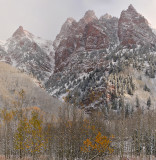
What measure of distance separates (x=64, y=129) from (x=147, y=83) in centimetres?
9114

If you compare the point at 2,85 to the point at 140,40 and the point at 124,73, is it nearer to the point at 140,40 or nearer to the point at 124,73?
the point at 124,73

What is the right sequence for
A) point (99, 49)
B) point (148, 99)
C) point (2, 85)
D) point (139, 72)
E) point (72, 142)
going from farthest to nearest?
point (99, 49), point (2, 85), point (139, 72), point (148, 99), point (72, 142)

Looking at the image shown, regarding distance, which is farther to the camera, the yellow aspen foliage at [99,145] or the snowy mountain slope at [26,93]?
the snowy mountain slope at [26,93]

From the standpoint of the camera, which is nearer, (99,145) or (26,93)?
(99,145)

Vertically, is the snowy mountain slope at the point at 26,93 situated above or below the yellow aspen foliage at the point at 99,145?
above

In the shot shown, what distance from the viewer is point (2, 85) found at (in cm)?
12206

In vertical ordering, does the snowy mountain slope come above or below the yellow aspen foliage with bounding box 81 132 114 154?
above

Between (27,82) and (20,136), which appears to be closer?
(20,136)

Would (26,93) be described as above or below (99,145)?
above

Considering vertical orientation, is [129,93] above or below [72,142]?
above

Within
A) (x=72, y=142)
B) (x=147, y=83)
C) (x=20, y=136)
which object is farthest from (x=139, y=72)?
(x=20, y=136)

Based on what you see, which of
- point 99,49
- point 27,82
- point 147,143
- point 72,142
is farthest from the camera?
point 99,49

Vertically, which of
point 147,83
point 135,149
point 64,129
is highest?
point 147,83

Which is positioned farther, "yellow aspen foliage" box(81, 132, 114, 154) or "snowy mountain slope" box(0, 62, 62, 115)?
"snowy mountain slope" box(0, 62, 62, 115)
